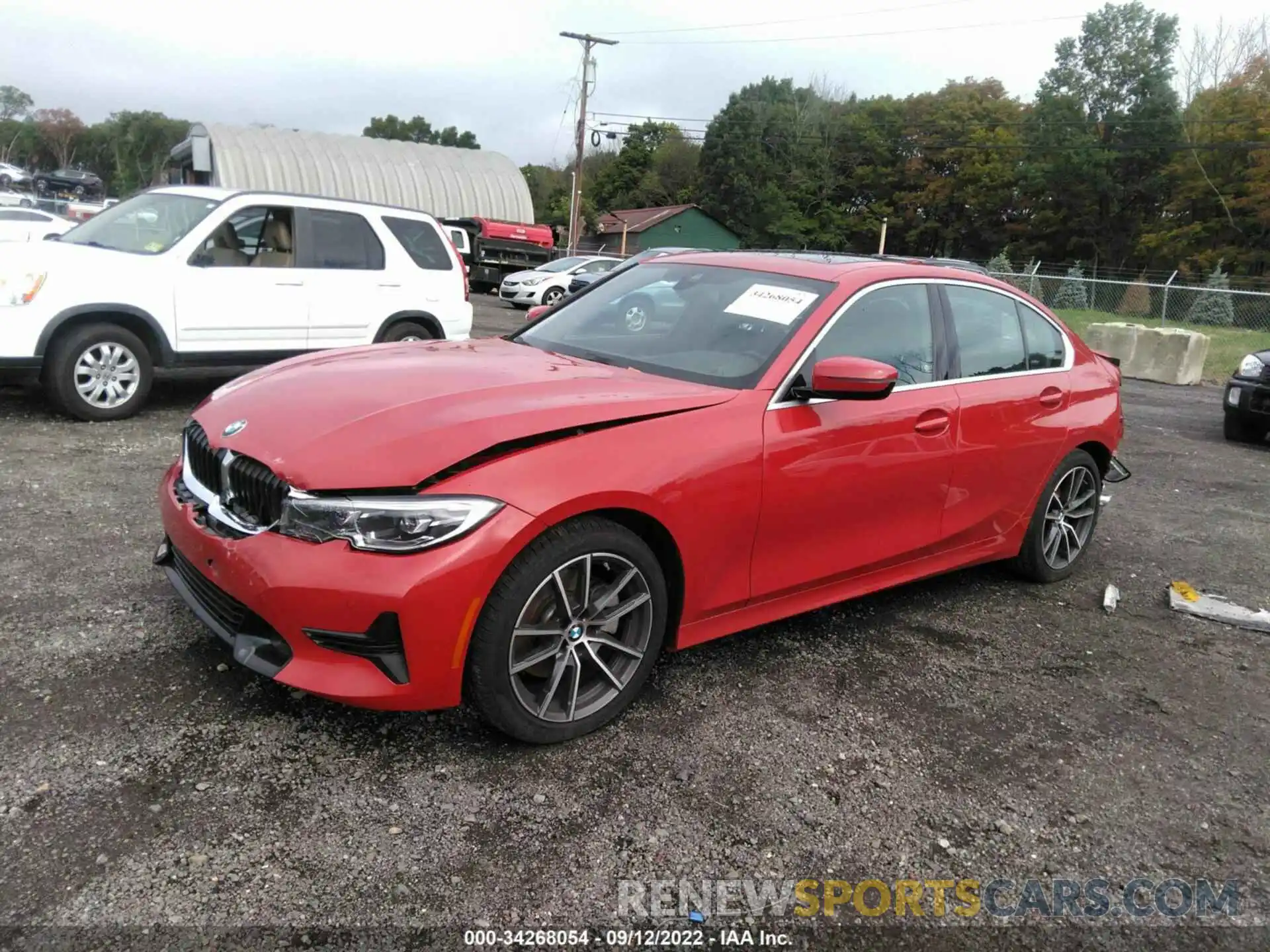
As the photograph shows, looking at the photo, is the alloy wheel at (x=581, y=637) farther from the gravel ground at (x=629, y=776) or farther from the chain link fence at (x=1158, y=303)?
the chain link fence at (x=1158, y=303)

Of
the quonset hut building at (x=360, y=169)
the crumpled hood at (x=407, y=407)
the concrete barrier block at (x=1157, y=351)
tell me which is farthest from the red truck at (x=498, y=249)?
the crumpled hood at (x=407, y=407)

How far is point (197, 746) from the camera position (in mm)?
2820

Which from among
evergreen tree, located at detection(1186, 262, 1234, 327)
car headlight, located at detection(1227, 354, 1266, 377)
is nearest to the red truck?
evergreen tree, located at detection(1186, 262, 1234, 327)

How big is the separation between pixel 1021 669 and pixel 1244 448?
747 centimetres

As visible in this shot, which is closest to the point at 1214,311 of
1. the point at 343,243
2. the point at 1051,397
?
the point at 1051,397

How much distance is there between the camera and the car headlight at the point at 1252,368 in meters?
9.67

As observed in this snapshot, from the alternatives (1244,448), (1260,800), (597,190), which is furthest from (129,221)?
(597,190)

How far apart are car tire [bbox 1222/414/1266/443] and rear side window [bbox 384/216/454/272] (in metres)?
8.23

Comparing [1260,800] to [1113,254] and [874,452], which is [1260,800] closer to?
[874,452]

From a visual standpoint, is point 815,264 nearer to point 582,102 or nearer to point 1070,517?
point 1070,517

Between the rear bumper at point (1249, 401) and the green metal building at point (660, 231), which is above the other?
the green metal building at point (660, 231)

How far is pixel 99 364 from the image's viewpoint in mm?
6773

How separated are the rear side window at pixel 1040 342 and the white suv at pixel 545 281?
17886 mm

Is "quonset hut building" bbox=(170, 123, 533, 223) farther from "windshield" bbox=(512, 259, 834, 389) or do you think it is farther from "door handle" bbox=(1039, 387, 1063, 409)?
"door handle" bbox=(1039, 387, 1063, 409)
